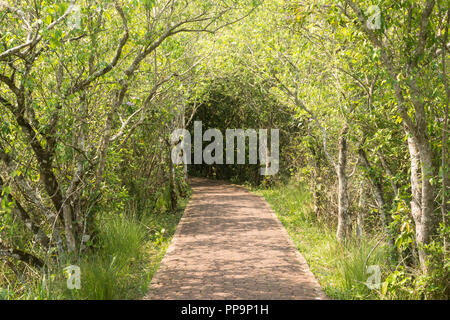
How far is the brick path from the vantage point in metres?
6.26

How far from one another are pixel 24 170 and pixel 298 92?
5.25 meters

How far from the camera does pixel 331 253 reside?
7871mm

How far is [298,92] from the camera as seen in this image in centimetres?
894

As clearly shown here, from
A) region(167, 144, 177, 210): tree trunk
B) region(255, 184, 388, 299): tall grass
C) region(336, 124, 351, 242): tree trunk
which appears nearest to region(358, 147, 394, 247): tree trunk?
region(255, 184, 388, 299): tall grass

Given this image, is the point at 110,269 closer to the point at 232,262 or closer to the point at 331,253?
the point at 232,262

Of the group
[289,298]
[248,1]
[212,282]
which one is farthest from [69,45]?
[289,298]

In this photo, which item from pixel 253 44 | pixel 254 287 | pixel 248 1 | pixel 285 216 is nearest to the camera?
pixel 254 287

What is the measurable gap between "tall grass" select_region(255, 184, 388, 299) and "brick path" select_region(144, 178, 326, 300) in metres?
0.21

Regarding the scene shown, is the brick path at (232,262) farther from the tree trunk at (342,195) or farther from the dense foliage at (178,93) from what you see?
the dense foliage at (178,93)

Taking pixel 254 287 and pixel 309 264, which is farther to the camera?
pixel 309 264

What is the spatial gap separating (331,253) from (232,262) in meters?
1.75

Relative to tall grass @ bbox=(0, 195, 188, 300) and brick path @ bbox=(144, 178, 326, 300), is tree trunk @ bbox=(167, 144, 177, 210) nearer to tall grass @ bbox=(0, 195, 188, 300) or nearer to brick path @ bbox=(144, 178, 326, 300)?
brick path @ bbox=(144, 178, 326, 300)

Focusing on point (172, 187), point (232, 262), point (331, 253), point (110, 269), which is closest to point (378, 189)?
point (331, 253)

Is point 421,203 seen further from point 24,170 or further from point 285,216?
point 285,216
